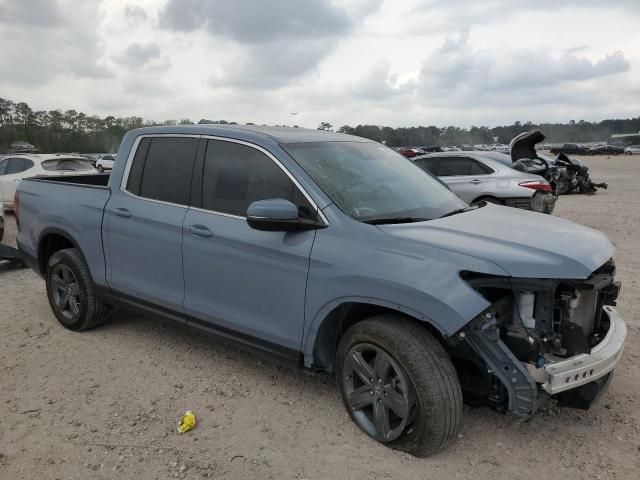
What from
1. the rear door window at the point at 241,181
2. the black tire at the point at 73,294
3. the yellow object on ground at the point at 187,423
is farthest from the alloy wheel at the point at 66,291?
the yellow object on ground at the point at 187,423

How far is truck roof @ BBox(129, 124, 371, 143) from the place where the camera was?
3.70 m

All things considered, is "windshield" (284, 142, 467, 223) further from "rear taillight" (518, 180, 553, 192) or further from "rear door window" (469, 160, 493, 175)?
"rear door window" (469, 160, 493, 175)

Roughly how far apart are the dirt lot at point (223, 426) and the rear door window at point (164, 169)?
4.45 feet

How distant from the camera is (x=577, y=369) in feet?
8.91

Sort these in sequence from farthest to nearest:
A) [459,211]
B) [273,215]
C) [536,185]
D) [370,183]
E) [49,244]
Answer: [536,185] → [49,244] → [459,211] → [370,183] → [273,215]

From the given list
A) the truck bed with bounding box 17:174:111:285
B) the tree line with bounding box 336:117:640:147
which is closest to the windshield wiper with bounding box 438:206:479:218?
the truck bed with bounding box 17:174:111:285

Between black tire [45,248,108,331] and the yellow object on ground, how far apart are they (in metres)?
1.86

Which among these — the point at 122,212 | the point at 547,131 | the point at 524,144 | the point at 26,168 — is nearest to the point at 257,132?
the point at 122,212

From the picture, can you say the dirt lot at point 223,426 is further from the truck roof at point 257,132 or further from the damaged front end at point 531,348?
the truck roof at point 257,132

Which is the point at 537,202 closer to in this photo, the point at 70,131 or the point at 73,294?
the point at 73,294

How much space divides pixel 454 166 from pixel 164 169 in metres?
8.10

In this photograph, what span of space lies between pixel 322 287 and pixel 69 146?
81.1 meters

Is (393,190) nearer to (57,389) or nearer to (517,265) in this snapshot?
(517,265)

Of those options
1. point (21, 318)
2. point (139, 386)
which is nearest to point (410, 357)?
point (139, 386)
